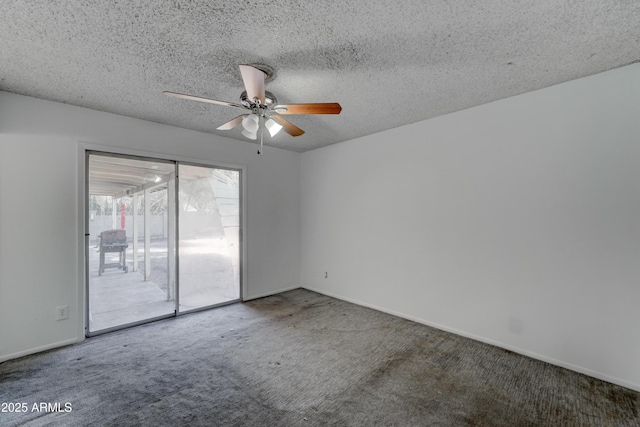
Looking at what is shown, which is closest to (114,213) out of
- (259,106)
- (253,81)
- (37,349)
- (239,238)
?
(37,349)

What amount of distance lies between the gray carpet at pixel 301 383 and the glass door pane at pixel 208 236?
0.76 metres

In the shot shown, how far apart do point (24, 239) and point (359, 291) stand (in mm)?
3862

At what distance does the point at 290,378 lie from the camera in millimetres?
2289

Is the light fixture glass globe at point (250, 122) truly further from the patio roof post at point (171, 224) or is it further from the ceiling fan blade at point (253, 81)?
the patio roof post at point (171, 224)

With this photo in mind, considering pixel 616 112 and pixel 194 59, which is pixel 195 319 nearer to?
pixel 194 59

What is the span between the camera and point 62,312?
2.82 metres

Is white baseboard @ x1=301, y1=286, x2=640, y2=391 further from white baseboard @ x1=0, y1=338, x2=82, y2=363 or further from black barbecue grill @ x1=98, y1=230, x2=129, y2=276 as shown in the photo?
white baseboard @ x1=0, y1=338, x2=82, y2=363

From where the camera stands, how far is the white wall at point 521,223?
2191 millimetres

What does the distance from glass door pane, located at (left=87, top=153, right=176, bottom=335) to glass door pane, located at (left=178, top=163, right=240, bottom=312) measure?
0.49 feet

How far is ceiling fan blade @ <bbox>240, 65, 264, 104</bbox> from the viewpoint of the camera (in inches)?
69.5

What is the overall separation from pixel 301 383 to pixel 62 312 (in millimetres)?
2607

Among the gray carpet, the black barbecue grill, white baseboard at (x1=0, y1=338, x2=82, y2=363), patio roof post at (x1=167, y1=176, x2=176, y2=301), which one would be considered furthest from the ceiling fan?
white baseboard at (x1=0, y1=338, x2=82, y2=363)

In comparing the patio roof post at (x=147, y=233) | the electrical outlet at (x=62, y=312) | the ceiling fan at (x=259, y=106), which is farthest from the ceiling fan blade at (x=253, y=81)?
the electrical outlet at (x=62, y=312)

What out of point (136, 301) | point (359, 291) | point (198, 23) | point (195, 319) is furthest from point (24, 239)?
point (359, 291)
